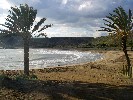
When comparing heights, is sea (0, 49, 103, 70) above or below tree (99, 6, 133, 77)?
below

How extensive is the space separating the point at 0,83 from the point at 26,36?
14.6m

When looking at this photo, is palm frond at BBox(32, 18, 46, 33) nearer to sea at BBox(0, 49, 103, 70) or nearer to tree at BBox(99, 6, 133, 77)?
tree at BBox(99, 6, 133, 77)

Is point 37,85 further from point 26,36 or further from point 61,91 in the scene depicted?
point 26,36

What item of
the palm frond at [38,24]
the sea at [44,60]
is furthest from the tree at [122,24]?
the sea at [44,60]

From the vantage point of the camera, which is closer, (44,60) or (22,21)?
(22,21)

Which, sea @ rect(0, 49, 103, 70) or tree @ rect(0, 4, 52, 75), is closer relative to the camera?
tree @ rect(0, 4, 52, 75)

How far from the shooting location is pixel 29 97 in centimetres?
1383

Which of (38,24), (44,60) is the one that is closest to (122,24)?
(38,24)

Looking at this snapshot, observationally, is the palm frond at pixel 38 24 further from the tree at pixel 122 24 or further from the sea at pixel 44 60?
the sea at pixel 44 60

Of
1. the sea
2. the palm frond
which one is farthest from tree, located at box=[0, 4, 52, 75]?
the sea

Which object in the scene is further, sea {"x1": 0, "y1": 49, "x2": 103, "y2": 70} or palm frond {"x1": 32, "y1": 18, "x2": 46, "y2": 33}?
sea {"x1": 0, "y1": 49, "x2": 103, "y2": 70}

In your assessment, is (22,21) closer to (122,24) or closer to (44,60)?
(122,24)

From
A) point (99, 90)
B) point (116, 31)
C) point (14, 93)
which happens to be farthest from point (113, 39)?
point (14, 93)

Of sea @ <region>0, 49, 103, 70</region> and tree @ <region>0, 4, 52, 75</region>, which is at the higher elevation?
tree @ <region>0, 4, 52, 75</region>
